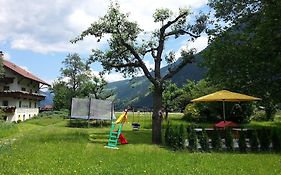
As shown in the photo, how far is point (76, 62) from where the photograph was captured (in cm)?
7944

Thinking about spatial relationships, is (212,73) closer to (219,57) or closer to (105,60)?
(219,57)

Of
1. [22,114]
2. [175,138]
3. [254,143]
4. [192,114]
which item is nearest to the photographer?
[254,143]

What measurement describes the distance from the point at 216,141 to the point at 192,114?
28197mm

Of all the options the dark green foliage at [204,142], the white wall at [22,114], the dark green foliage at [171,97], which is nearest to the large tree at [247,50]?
the dark green foliage at [204,142]

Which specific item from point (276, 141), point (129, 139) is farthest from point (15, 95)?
point (276, 141)

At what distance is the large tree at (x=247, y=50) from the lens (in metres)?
22.6

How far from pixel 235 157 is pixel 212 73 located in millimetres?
11268

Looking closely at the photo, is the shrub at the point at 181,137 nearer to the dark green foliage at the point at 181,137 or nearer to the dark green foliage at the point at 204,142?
the dark green foliage at the point at 181,137

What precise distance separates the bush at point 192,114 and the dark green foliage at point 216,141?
27.8 m

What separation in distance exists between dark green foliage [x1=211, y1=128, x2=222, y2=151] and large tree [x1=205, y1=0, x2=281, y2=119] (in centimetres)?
645

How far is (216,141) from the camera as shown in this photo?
62.4ft

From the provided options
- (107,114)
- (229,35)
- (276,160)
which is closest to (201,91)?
(107,114)

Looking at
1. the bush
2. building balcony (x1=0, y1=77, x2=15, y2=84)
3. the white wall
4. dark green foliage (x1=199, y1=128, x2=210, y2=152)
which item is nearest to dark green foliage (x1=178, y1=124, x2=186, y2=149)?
dark green foliage (x1=199, y1=128, x2=210, y2=152)

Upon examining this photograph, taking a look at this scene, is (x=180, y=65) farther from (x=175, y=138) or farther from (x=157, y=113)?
(x=175, y=138)
